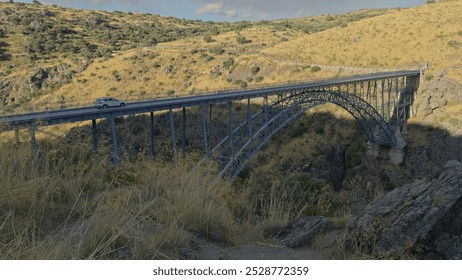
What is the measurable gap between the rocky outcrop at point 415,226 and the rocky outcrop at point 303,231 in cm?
62

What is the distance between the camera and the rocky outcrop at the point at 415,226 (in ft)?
14.0

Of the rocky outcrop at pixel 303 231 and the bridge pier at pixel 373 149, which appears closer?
the rocky outcrop at pixel 303 231

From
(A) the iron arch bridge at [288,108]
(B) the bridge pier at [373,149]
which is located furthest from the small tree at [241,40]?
(B) the bridge pier at [373,149]

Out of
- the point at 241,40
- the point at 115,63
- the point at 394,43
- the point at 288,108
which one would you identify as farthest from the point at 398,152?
the point at 115,63

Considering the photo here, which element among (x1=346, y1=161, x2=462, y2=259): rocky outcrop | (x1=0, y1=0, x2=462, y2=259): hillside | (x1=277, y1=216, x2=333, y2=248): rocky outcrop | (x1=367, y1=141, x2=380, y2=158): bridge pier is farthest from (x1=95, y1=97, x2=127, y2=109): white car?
(x1=367, y1=141, x2=380, y2=158): bridge pier

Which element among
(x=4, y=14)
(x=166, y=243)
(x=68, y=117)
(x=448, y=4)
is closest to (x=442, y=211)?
(x=166, y=243)

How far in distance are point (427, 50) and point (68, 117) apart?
59.7 m

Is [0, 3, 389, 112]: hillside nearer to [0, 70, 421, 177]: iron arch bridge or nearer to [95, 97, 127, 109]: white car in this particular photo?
[0, 70, 421, 177]: iron arch bridge

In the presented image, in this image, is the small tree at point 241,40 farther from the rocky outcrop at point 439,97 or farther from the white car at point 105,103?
the white car at point 105,103

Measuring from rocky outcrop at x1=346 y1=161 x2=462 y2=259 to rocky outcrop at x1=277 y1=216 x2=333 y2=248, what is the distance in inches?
24.5

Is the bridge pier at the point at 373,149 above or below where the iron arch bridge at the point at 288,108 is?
below

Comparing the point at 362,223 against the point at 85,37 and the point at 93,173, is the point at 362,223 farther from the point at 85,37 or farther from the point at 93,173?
the point at 85,37

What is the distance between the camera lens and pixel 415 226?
453 cm

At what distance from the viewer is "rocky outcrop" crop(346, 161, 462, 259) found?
4.27 m
